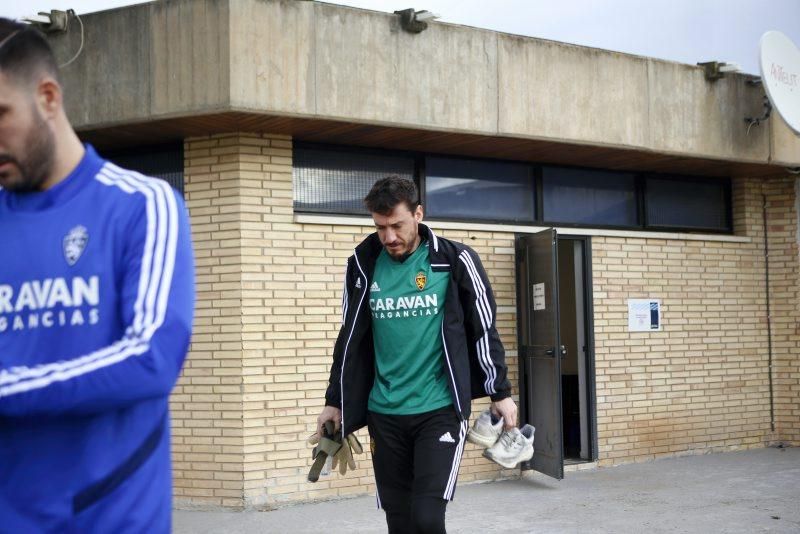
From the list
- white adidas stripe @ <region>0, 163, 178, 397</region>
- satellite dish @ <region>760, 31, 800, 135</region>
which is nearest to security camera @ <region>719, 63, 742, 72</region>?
satellite dish @ <region>760, 31, 800, 135</region>

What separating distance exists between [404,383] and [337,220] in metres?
4.76

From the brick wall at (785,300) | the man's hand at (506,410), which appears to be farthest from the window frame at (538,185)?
the man's hand at (506,410)

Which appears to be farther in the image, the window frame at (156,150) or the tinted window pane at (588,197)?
the tinted window pane at (588,197)

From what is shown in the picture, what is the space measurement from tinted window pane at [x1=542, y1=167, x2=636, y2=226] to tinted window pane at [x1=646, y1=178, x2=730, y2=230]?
308 millimetres

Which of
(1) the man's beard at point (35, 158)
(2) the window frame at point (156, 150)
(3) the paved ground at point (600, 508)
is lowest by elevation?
(3) the paved ground at point (600, 508)

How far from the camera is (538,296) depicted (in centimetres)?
1010

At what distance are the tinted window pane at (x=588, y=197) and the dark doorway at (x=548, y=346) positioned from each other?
294mm

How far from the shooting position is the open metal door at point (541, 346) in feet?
32.1

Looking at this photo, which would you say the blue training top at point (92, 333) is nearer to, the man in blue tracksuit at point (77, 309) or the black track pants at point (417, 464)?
the man in blue tracksuit at point (77, 309)

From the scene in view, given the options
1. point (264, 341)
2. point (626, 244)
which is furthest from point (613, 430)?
point (264, 341)

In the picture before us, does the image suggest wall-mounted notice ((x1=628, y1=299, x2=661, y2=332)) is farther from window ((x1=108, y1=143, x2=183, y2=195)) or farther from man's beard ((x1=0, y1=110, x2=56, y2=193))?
man's beard ((x1=0, y1=110, x2=56, y2=193))

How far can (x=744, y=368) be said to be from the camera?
12.4 metres

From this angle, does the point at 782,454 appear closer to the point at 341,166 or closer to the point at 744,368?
the point at 744,368

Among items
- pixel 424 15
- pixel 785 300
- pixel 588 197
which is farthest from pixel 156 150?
pixel 785 300
